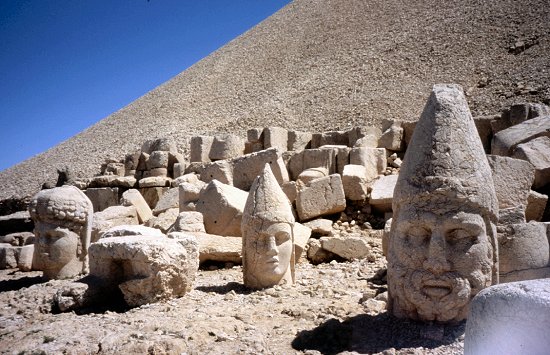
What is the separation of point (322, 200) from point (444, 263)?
16.8ft

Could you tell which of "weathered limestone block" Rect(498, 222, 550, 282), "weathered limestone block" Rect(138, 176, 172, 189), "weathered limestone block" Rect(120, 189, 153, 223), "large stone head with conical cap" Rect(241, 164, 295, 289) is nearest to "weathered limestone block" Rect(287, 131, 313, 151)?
"weathered limestone block" Rect(138, 176, 172, 189)

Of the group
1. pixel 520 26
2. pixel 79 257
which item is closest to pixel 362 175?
pixel 79 257

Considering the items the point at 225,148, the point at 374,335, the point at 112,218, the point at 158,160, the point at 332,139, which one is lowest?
the point at 374,335

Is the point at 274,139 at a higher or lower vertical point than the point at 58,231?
higher

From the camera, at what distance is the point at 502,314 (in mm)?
1490

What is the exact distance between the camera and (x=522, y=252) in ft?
12.9

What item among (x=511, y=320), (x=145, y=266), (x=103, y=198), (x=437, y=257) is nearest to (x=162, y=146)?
(x=103, y=198)

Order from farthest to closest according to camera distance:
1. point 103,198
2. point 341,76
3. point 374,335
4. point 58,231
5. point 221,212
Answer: point 341,76 → point 103,198 → point 221,212 → point 58,231 → point 374,335

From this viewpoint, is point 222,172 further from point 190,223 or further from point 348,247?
point 348,247

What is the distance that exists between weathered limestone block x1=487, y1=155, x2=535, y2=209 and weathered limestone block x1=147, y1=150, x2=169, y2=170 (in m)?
10.3

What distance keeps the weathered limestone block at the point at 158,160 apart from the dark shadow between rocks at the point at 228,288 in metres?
8.45

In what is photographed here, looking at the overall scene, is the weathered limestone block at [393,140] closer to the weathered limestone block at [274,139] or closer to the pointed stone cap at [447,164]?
the weathered limestone block at [274,139]

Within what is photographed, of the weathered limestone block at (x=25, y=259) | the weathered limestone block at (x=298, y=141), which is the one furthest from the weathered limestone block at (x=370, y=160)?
the weathered limestone block at (x=25, y=259)

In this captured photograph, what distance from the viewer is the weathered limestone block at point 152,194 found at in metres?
12.2
